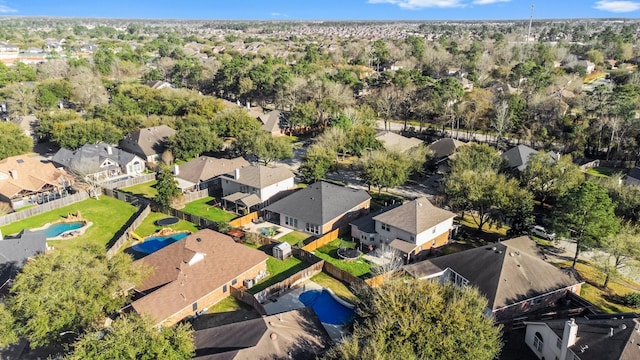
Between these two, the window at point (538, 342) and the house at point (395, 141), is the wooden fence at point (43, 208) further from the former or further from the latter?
the window at point (538, 342)

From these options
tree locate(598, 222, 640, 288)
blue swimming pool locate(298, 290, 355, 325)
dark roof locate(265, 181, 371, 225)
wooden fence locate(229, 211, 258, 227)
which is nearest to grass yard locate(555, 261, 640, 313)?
tree locate(598, 222, 640, 288)

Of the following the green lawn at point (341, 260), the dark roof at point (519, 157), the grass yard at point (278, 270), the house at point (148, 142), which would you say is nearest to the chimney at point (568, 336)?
the green lawn at point (341, 260)

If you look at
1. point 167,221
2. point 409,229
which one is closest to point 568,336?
point 409,229

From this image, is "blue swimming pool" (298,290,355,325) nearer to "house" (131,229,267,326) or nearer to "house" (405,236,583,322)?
"house" (131,229,267,326)

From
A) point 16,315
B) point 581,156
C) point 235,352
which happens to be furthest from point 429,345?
point 581,156

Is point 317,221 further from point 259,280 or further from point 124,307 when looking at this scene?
point 124,307

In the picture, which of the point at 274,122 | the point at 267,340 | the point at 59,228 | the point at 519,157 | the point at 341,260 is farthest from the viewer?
the point at 274,122

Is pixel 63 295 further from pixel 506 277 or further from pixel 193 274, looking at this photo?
pixel 506 277
